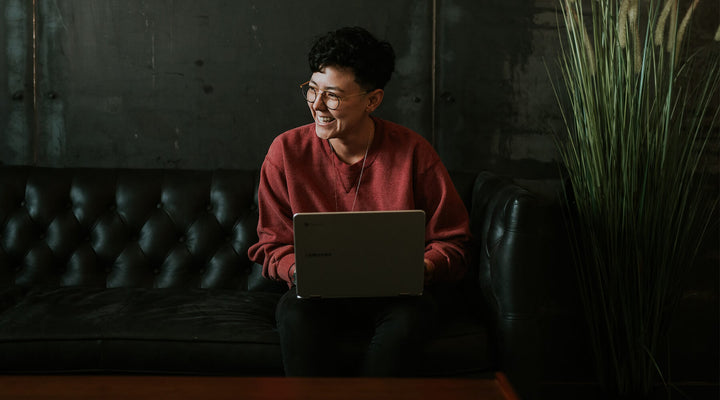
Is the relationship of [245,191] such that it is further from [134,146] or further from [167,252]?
[134,146]

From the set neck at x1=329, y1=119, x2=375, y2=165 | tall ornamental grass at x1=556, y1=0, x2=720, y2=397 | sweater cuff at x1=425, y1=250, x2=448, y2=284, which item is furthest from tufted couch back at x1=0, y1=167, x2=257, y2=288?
tall ornamental grass at x1=556, y1=0, x2=720, y2=397

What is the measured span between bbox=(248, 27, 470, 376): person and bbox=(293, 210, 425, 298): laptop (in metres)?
0.12

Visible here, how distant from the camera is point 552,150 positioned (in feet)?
8.21

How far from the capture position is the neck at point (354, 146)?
187cm

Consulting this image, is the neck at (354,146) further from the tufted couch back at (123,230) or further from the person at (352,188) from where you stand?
the tufted couch back at (123,230)

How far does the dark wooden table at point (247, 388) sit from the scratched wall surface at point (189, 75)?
1.45m

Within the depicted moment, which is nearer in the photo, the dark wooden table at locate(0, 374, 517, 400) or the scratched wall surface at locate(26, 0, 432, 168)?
the dark wooden table at locate(0, 374, 517, 400)

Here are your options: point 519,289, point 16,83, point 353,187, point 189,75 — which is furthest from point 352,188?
point 16,83

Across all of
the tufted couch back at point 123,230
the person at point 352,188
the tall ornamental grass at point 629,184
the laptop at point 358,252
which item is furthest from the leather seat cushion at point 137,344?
the tall ornamental grass at point 629,184

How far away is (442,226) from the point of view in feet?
6.00

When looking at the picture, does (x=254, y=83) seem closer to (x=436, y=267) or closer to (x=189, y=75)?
(x=189, y=75)

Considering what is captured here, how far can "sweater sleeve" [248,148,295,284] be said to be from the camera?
1.79 meters

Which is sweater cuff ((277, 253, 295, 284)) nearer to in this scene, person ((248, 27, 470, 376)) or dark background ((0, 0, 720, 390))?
person ((248, 27, 470, 376))

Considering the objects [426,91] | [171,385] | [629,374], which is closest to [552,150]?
[426,91]
